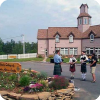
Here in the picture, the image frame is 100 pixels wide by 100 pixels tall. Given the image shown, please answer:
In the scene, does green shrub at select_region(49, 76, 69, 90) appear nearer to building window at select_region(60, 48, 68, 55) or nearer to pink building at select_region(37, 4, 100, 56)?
pink building at select_region(37, 4, 100, 56)

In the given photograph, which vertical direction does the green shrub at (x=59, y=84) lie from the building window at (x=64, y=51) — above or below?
below

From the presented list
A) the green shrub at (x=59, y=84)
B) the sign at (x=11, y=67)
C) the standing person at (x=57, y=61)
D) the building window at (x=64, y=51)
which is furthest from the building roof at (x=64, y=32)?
the green shrub at (x=59, y=84)

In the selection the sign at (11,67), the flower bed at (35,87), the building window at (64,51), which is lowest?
the flower bed at (35,87)

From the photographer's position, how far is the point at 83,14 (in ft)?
139

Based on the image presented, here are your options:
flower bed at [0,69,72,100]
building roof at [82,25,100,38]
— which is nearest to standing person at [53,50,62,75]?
flower bed at [0,69,72,100]

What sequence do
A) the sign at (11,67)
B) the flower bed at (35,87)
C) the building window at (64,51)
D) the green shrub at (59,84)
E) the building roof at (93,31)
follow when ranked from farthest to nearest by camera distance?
the building window at (64,51), the building roof at (93,31), the sign at (11,67), the green shrub at (59,84), the flower bed at (35,87)

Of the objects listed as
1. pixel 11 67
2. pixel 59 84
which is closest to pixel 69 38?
pixel 11 67

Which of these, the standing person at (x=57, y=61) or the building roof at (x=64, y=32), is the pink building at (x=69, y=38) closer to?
the building roof at (x=64, y=32)

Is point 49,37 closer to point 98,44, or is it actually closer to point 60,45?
point 60,45

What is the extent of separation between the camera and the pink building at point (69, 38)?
133 feet

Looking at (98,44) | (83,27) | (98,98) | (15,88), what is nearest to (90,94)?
(98,98)

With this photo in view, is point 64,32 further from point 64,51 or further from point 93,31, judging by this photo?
point 93,31

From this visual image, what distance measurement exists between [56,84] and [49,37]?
3430cm

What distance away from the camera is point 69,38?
135 feet
